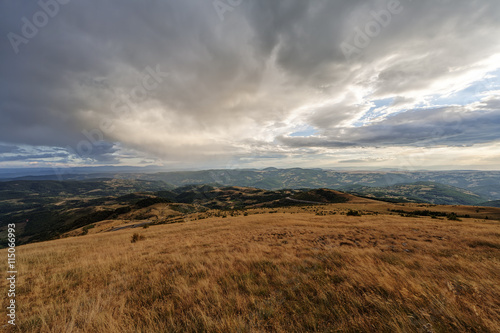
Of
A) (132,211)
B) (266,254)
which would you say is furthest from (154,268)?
(132,211)

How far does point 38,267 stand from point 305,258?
12.9 metres

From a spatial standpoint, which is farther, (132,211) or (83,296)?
(132,211)

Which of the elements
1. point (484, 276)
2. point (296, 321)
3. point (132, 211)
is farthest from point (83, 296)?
point (132, 211)

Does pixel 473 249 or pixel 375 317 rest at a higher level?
pixel 375 317

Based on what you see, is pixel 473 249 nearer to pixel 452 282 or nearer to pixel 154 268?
pixel 452 282

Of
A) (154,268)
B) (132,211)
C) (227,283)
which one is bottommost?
(132,211)

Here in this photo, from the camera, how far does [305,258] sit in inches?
289

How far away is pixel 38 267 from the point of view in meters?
8.80

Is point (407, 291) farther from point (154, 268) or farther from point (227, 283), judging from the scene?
point (154, 268)

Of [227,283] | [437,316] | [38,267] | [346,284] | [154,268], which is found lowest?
[38,267]

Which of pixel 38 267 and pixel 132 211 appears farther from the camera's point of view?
pixel 132 211

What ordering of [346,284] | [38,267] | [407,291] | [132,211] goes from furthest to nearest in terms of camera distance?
[132,211]
[38,267]
[346,284]
[407,291]

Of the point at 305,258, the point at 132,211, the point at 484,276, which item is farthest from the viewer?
the point at 132,211

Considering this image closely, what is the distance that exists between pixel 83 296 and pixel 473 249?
15822 mm
